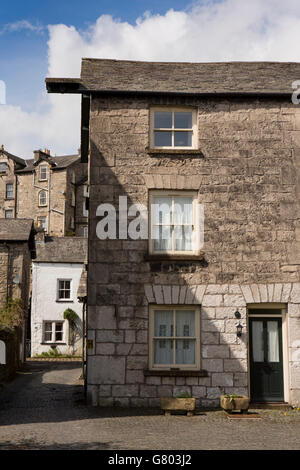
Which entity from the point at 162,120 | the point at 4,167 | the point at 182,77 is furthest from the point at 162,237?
the point at 4,167

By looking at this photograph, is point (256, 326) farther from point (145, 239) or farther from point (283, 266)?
point (145, 239)

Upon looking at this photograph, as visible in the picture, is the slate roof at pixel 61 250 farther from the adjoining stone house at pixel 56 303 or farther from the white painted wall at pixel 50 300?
the white painted wall at pixel 50 300

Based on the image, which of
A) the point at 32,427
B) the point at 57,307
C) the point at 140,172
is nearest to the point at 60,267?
the point at 57,307

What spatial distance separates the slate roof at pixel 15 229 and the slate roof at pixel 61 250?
4537mm

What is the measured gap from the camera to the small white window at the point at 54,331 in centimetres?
3538

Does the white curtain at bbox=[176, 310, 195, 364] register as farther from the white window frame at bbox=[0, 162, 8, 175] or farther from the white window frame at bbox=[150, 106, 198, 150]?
the white window frame at bbox=[0, 162, 8, 175]

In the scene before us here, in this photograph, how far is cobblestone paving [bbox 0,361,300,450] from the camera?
9.52 meters

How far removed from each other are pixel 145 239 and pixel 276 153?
13.8 ft

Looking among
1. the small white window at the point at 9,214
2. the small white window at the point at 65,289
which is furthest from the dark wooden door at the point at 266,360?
the small white window at the point at 9,214

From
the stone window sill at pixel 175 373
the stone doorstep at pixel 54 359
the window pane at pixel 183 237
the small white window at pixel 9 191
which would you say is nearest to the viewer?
the stone window sill at pixel 175 373

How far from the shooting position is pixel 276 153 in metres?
14.4

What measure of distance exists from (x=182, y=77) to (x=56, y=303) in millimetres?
23495

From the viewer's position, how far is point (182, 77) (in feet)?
49.1

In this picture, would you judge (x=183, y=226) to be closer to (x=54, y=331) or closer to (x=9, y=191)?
(x=54, y=331)
